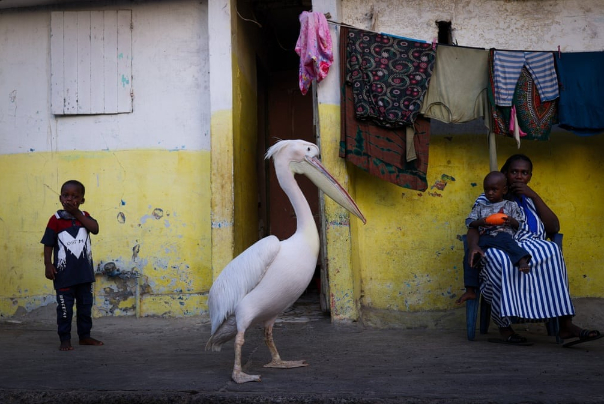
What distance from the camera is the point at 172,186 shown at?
7.13 metres

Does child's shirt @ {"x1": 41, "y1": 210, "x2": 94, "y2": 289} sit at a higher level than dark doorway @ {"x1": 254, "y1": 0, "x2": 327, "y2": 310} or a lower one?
lower

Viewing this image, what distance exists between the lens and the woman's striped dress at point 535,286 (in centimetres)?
511

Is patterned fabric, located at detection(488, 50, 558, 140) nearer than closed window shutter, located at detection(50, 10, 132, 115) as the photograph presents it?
Yes

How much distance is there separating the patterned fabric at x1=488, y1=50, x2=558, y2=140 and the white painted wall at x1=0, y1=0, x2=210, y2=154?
3.09m

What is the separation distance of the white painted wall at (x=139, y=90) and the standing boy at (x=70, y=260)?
5.96 feet

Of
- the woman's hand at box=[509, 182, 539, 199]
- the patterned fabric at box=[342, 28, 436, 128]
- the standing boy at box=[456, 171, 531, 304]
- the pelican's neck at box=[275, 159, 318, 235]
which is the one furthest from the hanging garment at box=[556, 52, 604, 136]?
the pelican's neck at box=[275, 159, 318, 235]

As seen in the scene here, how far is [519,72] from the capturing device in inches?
→ 241

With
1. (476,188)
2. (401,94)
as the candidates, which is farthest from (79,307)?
(476,188)

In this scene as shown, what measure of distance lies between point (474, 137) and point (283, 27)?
3.65 meters

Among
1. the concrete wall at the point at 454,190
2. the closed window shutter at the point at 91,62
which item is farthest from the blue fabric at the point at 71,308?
the concrete wall at the point at 454,190

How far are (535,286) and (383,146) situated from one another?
78.1 inches

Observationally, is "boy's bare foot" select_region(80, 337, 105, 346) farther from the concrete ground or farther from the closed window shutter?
the closed window shutter

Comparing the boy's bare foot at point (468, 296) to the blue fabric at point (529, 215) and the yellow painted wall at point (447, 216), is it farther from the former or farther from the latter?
the yellow painted wall at point (447, 216)

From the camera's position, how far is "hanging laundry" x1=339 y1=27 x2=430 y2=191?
6273 millimetres
